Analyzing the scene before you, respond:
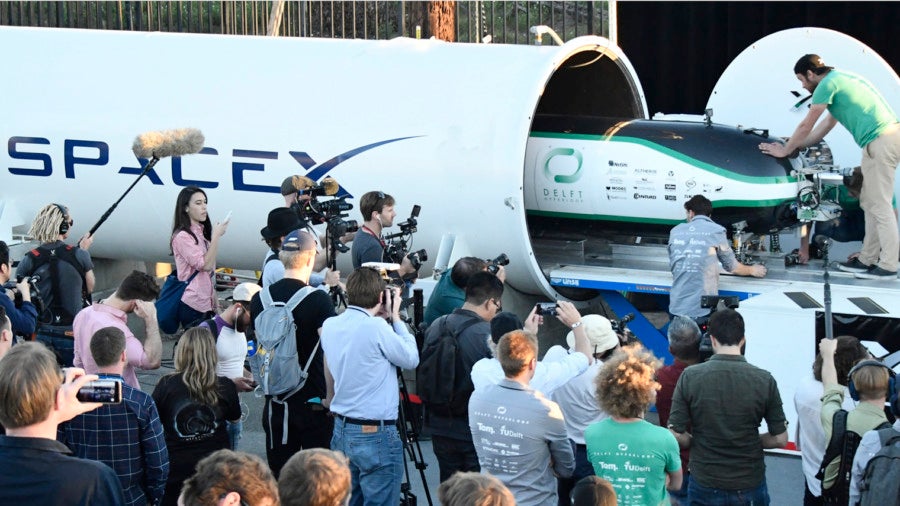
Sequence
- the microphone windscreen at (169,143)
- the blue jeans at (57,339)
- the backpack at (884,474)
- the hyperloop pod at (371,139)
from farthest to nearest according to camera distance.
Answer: the microphone windscreen at (169,143) → the hyperloop pod at (371,139) → the blue jeans at (57,339) → the backpack at (884,474)

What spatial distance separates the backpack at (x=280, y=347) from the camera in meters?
6.74

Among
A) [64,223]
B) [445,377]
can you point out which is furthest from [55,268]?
[445,377]

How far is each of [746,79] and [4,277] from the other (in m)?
6.27

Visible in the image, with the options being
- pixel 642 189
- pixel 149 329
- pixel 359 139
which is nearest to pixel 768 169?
pixel 642 189

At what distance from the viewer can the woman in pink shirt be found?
9.23 m

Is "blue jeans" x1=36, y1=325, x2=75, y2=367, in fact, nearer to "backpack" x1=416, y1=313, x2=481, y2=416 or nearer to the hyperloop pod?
the hyperloop pod

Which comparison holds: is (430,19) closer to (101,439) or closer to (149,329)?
(149,329)

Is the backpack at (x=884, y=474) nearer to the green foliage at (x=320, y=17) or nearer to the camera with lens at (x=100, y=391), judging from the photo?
the camera with lens at (x=100, y=391)

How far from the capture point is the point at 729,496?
19.1 ft

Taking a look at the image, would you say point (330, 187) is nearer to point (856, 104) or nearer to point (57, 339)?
point (57, 339)

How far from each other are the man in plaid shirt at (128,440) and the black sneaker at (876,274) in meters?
5.62

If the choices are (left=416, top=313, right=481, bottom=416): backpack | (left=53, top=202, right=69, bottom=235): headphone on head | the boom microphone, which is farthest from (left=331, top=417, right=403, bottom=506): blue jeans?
the boom microphone

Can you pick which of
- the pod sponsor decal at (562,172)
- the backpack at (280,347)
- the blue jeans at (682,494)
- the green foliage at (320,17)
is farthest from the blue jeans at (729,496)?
the green foliage at (320,17)

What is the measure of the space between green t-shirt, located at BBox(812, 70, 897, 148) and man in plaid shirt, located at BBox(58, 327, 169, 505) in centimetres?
575
